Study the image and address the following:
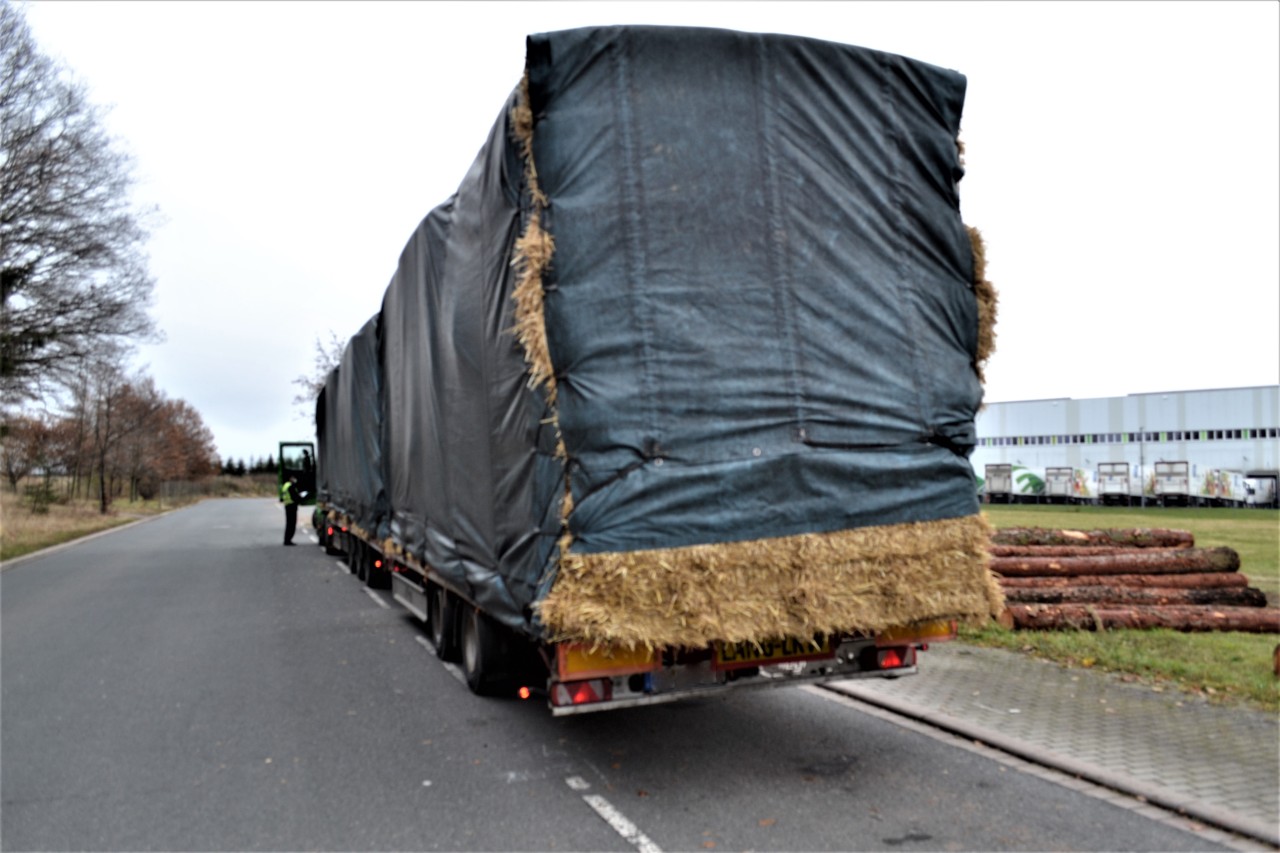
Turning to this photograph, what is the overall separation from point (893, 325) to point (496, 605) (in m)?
2.95

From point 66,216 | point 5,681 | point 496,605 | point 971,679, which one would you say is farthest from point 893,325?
point 66,216

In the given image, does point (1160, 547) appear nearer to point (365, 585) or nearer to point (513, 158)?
point (513, 158)

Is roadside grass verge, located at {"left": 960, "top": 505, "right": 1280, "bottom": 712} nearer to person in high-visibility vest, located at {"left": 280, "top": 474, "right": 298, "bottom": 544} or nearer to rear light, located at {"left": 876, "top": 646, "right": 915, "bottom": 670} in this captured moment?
rear light, located at {"left": 876, "top": 646, "right": 915, "bottom": 670}

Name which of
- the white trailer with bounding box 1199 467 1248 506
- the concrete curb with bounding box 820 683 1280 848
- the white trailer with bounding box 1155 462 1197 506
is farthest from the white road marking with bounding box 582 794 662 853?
the white trailer with bounding box 1199 467 1248 506

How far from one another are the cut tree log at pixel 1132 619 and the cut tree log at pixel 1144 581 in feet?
2.27

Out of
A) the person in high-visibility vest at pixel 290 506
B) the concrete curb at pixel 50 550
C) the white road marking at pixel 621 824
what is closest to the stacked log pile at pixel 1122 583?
the white road marking at pixel 621 824

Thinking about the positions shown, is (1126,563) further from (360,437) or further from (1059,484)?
(1059,484)

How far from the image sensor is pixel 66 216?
Answer: 27656 mm

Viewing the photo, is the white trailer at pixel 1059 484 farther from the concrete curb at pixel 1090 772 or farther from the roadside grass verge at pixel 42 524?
the concrete curb at pixel 1090 772

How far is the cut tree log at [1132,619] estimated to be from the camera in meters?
9.98

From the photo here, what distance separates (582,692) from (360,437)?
28.4 feet

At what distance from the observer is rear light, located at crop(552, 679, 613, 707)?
502cm

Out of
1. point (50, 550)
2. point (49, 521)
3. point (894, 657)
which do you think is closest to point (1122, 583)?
point (894, 657)

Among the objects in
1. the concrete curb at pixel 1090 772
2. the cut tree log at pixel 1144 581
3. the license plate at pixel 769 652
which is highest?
the license plate at pixel 769 652
